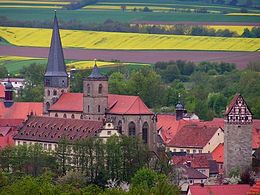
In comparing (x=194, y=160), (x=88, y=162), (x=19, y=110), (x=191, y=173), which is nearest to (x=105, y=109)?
(x=194, y=160)

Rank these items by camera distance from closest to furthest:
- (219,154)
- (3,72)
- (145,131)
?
(219,154) → (145,131) → (3,72)

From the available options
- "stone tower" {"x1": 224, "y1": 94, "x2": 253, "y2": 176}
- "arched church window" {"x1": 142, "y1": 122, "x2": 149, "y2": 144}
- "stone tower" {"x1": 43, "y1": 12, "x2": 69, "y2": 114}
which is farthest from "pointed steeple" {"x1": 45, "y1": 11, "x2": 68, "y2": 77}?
"stone tower" {"x1": 224, "y1": 94, "x2": 253, "y2": 176}

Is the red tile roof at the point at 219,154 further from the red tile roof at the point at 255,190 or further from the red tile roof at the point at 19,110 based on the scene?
the red tile roof at the point at 255,190

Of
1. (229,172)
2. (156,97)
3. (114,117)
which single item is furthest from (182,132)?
(156,97)

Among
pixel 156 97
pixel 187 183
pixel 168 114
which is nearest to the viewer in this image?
pixel 187 183

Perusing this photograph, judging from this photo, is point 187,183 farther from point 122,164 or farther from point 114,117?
point 114,117

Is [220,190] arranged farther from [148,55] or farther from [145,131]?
[148,55]
